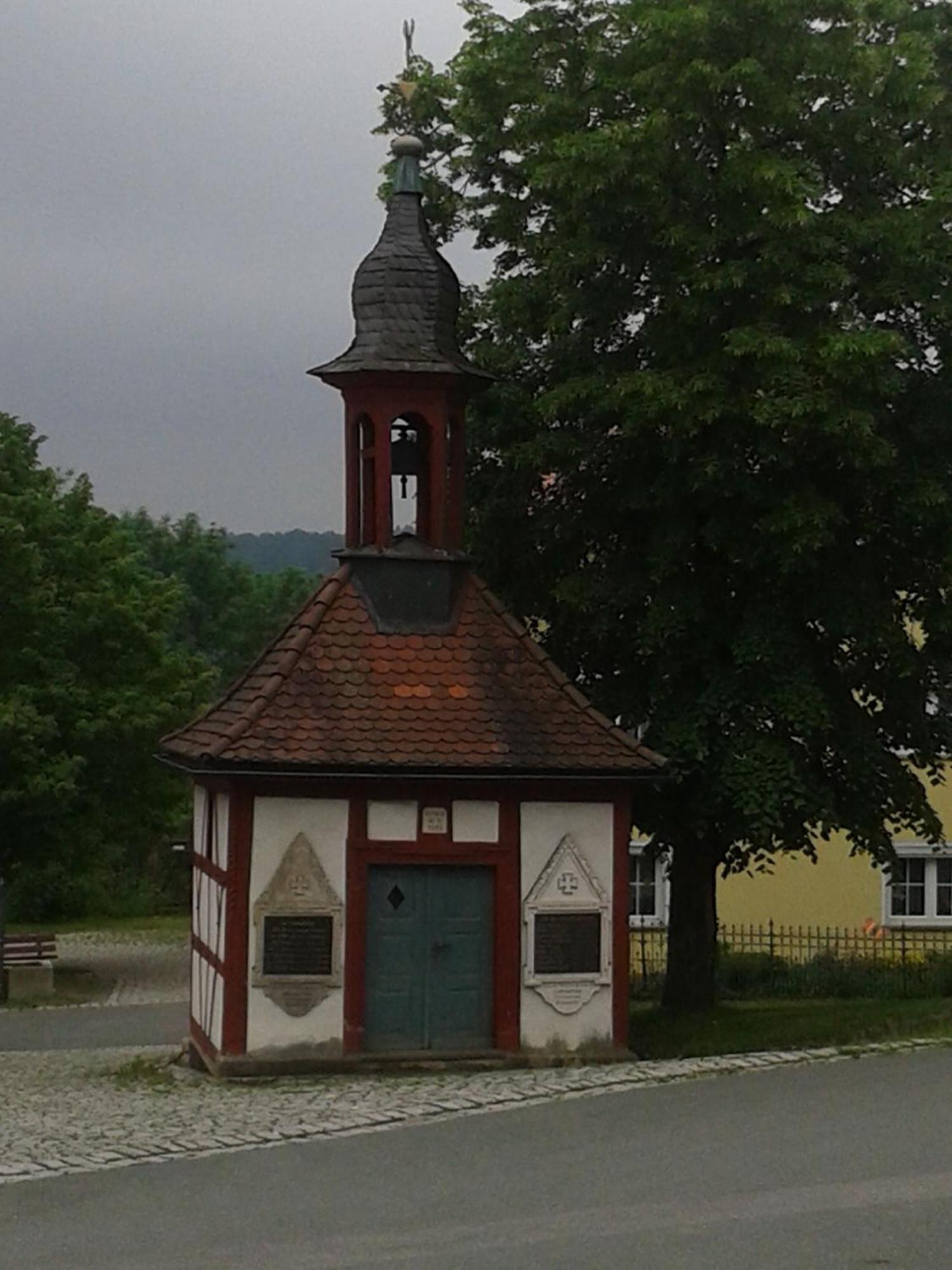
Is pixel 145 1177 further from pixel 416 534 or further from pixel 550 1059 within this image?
pixel 416 534

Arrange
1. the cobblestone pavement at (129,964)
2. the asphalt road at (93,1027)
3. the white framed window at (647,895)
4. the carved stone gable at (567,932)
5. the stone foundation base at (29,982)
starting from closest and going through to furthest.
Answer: the carved stone gable at (567,932)
the asphalt road at (93,1027)
the stone foundation base at (29,982)
the cobblestone pavement at (129,964)
the white framed window at (647,895)

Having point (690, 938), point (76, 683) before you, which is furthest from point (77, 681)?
point (690, 938)

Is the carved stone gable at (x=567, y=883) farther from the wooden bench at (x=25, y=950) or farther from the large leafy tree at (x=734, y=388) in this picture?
the wooden bench at (x=25, y=950)

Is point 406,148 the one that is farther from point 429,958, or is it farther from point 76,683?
point 76,683

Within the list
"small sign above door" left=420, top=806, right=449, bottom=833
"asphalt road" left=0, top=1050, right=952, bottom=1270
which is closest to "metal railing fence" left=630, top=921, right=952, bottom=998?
"small sign above door" left=420, top=806, right=449, bottom=833

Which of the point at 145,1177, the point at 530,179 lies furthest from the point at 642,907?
the point at 145,1177

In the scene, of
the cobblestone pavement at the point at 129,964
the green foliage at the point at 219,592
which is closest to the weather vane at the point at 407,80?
the cobblestone pavement at the point at 129,964

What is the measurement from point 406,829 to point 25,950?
739 inches

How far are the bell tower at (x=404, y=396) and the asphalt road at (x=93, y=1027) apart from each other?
8.95 m

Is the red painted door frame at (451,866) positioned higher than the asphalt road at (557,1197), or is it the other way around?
the red painted door frame at (451,866)

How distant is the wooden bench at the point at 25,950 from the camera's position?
3466cm

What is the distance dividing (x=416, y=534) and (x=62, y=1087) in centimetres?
594

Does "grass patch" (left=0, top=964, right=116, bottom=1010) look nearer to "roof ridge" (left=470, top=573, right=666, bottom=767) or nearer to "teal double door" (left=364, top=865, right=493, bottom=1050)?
"roof ridge" (left=470, top=573, right=666, bottom=767)

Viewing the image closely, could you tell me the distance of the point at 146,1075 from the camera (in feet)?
60.6
